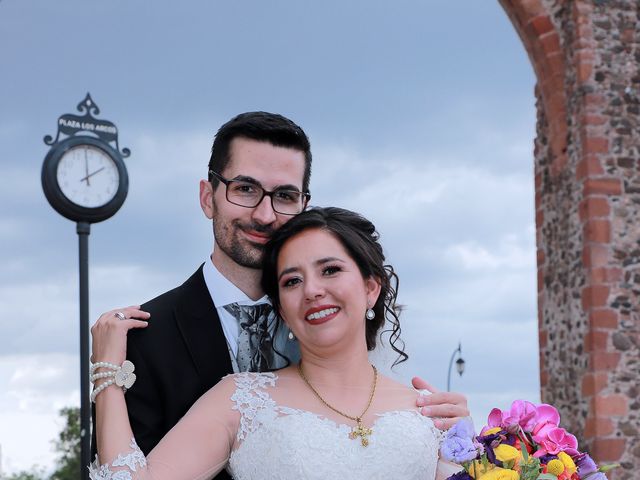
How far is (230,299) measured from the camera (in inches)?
122

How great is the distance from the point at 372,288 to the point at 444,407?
442mm

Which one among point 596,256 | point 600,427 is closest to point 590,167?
point 596,256

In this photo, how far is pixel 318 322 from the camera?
9.25ft

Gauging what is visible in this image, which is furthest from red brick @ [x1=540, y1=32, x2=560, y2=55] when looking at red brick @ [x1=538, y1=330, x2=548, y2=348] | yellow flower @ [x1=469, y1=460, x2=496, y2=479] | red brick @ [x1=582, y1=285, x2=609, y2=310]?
yellow flower @ [x1=469, y1=460, x2=496, y2=479]

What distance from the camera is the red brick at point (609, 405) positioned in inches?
337

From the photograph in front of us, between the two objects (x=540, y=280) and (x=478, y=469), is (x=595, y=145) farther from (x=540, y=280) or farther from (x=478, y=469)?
(x=478, y=469)

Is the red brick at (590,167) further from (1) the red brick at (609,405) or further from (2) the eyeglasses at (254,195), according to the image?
(2) the eyeglasses at (254,195)

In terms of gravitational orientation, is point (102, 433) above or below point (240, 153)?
below

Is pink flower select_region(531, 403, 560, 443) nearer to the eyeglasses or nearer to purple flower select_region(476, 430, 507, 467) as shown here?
purple flower select_region(476, 430, 507, 467)

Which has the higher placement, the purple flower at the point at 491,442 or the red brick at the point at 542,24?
the red brick at the point at 542,24

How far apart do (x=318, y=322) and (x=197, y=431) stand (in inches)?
18.6

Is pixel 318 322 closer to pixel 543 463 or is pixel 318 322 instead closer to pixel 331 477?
pixel 331 477

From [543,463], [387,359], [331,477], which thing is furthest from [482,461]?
[387,359]

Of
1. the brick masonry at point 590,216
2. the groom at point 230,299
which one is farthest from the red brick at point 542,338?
the groom at point 230,299
